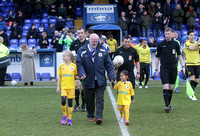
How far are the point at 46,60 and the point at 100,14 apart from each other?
23.3 ft

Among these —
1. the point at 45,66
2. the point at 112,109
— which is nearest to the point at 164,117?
the point at 112,109

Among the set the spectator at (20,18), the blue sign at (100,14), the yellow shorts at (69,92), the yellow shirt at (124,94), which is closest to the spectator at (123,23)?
the blue sign at (100,14)

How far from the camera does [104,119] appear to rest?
8.97 metres

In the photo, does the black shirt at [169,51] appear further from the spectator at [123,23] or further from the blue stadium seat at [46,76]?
the spectator at [123,23]

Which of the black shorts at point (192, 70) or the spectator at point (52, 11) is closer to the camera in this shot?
the black shorts at point (192, 70)

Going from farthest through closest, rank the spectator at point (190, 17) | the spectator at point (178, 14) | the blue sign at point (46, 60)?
the spectator at point (190, 17) < the spectator at point (178, 14) < the blue sign at point (46, 60)

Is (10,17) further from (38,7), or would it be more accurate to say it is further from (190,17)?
(190,17)

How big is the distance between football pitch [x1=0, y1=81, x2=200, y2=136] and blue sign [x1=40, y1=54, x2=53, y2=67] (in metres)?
7.90

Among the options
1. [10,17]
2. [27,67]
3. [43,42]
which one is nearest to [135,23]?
[43,42]

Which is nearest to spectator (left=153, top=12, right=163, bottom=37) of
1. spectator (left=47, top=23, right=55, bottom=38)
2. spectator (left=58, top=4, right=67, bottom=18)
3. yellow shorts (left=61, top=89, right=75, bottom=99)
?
spectator (left=58, top=4, right=67, bottom=18)

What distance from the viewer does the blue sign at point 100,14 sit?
2678 centimetres

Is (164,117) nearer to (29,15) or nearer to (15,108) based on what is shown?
(15,108)

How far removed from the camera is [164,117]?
909 cm

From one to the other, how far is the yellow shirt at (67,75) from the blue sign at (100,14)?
1837 cm
